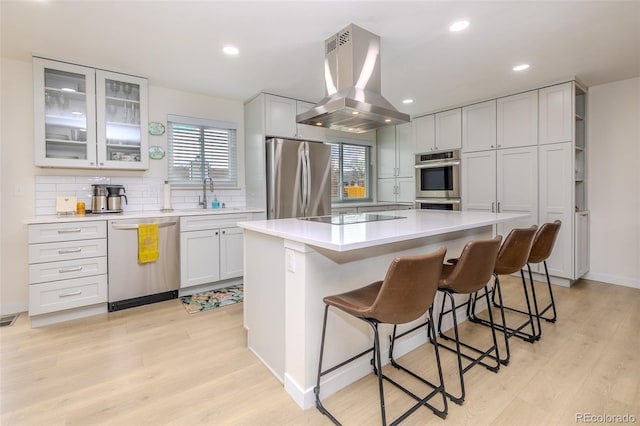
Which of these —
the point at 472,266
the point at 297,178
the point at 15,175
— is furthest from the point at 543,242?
the point at 15,175

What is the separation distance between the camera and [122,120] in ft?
11.0

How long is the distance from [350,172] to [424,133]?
1.45 m

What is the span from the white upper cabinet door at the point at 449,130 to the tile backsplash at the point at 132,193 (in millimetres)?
3144

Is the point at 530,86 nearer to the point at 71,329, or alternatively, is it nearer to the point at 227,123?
the point at 227,123

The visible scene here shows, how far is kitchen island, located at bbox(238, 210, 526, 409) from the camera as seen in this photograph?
1.67m

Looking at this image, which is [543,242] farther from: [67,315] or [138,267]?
[67,315]

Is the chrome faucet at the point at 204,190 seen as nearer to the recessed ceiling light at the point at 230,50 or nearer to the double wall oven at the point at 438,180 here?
the recessed ceiling light at the point at 230,50

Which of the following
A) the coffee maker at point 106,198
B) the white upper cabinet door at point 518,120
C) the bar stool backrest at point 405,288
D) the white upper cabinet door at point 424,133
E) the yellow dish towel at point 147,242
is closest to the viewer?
the bar stool backrest at point 405,288

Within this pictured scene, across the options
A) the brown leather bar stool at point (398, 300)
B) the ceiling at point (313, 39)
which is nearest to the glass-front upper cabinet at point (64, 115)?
the ceiling at point (313, 39)

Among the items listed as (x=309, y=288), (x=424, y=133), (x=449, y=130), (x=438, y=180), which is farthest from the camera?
(x=424, y=133)

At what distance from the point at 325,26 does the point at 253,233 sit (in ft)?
5.61

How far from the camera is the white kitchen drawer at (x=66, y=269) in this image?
8.70 feet

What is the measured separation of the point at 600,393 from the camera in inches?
69.7

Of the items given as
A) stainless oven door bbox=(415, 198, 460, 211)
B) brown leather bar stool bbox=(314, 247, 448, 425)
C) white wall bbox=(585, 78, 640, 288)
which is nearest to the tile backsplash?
stainless oven door bbox=(415, 198, 460, 211)
